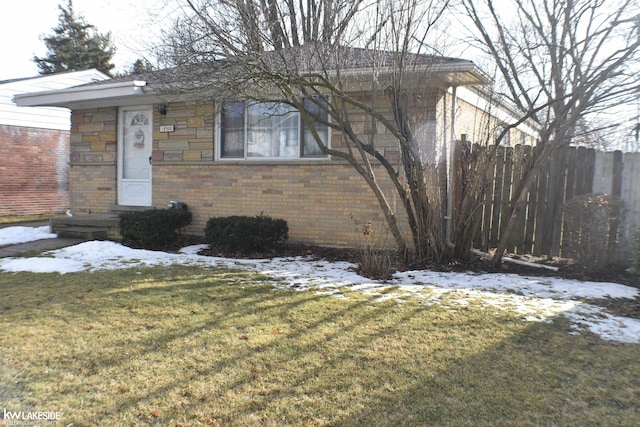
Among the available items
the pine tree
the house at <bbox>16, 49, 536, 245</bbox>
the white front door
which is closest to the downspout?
the house at <bbox>16, 49, 536, 245</bbox>

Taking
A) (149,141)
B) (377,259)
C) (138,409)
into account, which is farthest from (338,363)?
(149,141)

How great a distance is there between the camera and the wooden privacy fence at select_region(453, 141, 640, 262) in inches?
274

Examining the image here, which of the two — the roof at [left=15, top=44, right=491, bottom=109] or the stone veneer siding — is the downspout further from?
the stone veneer siding

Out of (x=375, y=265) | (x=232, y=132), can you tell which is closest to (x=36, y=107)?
(x=232, y=132)

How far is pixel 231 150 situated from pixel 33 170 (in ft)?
32.8

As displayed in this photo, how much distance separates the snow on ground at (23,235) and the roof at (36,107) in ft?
19.4

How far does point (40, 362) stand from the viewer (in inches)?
140

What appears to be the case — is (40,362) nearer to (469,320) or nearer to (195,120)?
(469,320)

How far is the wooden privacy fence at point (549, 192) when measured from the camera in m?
6.97

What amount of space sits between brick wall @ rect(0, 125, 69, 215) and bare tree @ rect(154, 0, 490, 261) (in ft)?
37.7

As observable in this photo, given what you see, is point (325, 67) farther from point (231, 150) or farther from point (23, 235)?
point (23, 235)

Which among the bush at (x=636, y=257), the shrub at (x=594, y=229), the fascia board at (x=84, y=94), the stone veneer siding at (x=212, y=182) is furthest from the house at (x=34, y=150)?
the bush at (x=636, y=257)

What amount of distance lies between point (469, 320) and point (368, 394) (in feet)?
6.10

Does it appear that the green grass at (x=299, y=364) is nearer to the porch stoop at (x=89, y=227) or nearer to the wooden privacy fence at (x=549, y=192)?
the wooden privacy fence at (x=549, y=192)
